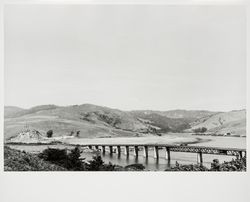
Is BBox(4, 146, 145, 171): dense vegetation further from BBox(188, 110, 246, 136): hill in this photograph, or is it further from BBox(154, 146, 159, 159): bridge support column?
BBox(188, 110, 246, 136): hill

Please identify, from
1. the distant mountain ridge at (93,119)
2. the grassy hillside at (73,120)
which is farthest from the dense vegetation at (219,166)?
the grassy hillside at (73,120)

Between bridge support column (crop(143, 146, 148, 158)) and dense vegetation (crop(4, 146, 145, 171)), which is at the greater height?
bridge support column (crop(143, 146, 148, 158))

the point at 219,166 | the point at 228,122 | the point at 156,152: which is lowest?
the point at 219,166

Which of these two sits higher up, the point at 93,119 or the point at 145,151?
the point at 93,119

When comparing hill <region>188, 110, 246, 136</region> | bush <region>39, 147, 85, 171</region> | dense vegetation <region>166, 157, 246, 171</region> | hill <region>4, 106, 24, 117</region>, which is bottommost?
dense vegetation <region>166, 157, 246, 171</region>

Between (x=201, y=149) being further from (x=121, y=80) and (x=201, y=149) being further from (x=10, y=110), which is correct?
(x=10, y=110)

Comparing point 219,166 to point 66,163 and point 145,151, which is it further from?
point 66,163

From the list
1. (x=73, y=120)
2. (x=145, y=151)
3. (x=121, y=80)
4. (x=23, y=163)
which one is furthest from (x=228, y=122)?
(x=23, y=163)

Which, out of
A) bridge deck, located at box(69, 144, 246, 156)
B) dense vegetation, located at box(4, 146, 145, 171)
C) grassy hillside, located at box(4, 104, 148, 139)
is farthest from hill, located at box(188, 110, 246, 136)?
dense vegetation, located at box(4, 146, 145, 171)
